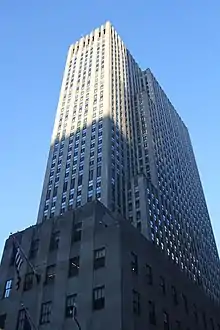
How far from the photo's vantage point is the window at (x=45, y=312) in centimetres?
4159

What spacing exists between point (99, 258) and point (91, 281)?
2.74 m

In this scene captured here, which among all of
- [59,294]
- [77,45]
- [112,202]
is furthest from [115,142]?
[59,294]

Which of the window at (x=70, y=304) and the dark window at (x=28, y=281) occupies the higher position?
the dark window at (x=28, y=281)

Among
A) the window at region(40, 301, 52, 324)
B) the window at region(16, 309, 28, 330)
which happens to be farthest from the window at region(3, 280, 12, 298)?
the window at region(40, 301, 52, 324)

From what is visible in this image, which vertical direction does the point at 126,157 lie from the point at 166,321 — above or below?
above

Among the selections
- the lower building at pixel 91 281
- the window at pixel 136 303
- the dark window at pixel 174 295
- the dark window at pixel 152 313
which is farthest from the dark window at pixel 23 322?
the dark window at pixel 174 295

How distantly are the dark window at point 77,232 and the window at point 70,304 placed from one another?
6.91m

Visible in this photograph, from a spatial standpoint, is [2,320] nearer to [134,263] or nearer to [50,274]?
[50,274]

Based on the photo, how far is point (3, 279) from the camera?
48.5 metres

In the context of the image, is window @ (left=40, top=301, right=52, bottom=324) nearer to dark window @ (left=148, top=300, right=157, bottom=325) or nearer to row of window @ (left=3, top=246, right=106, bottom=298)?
row of window @ (left=3, top=246, right=106, bottom=298)

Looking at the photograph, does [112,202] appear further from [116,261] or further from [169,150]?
[116,261]

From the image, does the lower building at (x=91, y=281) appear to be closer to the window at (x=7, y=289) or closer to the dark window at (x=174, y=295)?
the window at (x=7, y=289)

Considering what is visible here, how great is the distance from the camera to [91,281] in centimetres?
4116

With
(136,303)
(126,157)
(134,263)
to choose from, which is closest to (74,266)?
(134,263)
